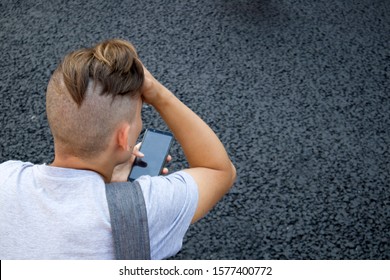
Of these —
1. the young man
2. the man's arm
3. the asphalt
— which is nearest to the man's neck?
the young man

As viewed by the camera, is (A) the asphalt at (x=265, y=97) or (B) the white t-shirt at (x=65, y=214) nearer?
(B) the white t-shirt at (x=65, y=214)

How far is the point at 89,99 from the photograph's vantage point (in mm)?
720

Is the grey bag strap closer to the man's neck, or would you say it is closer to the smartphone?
the man's neck

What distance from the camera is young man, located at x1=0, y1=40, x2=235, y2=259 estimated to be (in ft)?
2.18

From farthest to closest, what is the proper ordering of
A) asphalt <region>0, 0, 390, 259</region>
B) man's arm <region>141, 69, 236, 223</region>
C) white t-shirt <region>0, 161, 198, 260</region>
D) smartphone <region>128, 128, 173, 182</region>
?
asphalt <region>0, 0, 390, 259</region>, smartphone <region>128, 128, 173, 182</region>, man's arm <region>141, 69, 236, 223</region>, white t-shirt <region>0, 161, 198, 260</region>

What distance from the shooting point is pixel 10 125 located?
1.50 metres

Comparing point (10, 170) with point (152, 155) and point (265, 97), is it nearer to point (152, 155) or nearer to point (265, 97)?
point (152, 155)

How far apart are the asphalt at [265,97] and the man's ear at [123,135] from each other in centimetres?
60

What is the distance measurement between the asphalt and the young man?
0.57 metres

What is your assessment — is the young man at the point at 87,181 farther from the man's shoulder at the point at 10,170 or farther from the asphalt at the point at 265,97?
the asphalt at the point at 265,97

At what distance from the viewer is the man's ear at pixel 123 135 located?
2.48ft

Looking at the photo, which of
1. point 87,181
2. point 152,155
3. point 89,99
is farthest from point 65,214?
point 152,155

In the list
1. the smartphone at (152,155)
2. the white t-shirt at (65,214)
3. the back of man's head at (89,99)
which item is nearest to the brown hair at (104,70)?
the back of man's head at (89,99)

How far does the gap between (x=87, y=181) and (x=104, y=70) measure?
0.57ft
